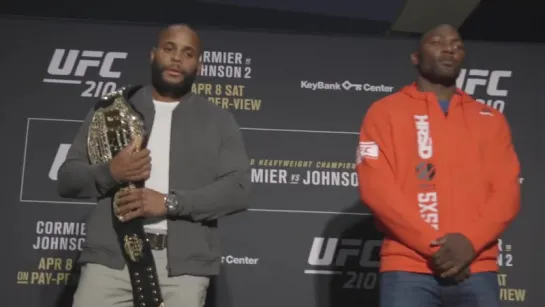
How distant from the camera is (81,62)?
3.88 meters

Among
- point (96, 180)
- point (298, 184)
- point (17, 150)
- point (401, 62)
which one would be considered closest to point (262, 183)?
point (298, 184)

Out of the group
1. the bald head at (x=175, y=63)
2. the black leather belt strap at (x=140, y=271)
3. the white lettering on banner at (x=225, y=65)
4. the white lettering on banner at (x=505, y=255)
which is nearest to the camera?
the black leather belt strap at (x=140, y=271)

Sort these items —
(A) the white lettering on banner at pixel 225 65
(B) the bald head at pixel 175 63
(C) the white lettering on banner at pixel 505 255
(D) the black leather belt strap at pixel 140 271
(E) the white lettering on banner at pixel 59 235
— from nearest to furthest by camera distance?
1. (D) the black leather belt strap at pixel 140 271
2. (B) the bald head at pixel 175 63
3. (E) the white lettering on banner at pixel 59 235
4. (C) the white lettering on banner at pixel 505 255
5. (A) the white lettering on banner at pixel 225 65

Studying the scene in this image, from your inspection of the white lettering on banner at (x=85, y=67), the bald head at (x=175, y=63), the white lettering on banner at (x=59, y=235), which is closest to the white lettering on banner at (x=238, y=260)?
the white lettering on banner at (x=59, y=235)

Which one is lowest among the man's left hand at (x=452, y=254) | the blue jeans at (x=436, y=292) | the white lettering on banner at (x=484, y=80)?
the blue jeans at (x=436, y=292)

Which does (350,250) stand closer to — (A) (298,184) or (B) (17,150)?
(A) (298,184)

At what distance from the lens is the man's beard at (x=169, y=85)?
8.47 ft

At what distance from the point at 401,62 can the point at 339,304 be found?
4.10 ft

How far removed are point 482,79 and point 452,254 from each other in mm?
1820

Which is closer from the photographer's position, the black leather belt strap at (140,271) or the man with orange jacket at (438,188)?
the black leather belt strap at (140,271)

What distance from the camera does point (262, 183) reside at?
382 centimetres

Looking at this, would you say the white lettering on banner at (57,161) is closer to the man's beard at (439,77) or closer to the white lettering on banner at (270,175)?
the white lettering on banner at (270,175)

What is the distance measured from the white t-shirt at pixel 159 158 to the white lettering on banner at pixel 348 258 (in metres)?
1.45

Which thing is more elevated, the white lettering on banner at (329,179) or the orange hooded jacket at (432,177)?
the white lettering on banner at (329,179)
